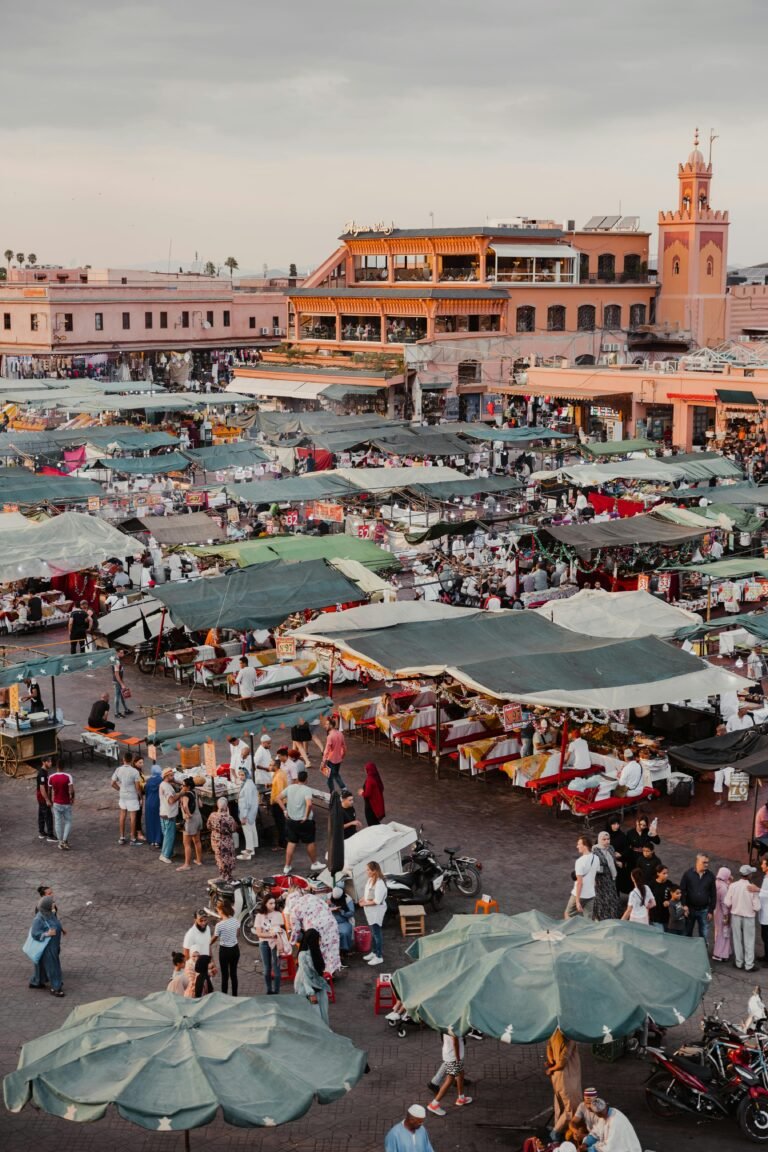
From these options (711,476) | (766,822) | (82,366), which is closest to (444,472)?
(711,476)

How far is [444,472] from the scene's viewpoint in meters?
37.3

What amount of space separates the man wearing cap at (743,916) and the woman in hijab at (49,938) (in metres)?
6.20

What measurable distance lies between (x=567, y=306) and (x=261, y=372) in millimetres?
14386

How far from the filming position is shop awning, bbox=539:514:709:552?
1106 inches

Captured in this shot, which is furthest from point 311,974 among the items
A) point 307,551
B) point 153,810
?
point 307,551

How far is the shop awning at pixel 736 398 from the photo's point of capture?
48906 millimetres

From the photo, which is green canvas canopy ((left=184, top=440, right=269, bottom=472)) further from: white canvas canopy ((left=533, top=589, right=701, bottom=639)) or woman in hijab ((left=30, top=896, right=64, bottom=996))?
woman in hijab ((left=30, top=896, right=64, bottom=996))

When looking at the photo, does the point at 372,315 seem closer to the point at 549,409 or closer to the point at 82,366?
the point at 549,409

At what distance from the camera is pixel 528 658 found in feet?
62.0

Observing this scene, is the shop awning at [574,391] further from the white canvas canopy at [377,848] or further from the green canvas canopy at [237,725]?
the white canvas canopy at [377,848]

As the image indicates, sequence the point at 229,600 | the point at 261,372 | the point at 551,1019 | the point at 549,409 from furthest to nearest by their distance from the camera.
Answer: the point at 261,372
the point at 549,409
the point at 229,600
the point at 551,1019

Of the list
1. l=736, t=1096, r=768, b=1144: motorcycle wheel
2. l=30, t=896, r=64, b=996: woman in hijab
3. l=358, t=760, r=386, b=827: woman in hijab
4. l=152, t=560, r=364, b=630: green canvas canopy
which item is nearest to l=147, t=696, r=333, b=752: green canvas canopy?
l=358, t=760, r=386, b=827: woman in hijab

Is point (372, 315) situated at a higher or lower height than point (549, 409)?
higher

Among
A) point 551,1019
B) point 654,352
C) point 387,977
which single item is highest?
point 654,352
